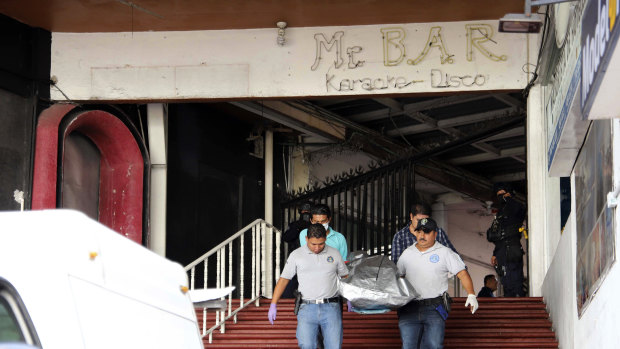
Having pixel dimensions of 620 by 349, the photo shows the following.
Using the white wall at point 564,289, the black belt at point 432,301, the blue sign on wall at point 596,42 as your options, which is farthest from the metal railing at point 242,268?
the blue sign on wall at point 596,42

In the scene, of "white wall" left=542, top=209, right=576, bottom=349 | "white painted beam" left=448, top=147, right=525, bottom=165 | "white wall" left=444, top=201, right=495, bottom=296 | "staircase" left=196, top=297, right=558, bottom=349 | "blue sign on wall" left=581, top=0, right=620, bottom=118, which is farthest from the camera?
"white wall" left=444, top=201, right=495, bottom=296

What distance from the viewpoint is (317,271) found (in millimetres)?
9328

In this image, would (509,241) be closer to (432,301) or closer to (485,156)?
(432,301)

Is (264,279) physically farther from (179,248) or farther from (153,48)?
(153,48)

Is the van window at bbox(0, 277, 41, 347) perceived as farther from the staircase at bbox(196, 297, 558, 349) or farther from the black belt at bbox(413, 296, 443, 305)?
the staircase at bbox(196, 297, 558, 349)

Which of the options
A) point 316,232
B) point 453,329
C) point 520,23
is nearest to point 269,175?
point 453,329

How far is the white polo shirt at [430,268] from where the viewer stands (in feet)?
30.0

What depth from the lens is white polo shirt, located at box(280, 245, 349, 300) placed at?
925 centimetres

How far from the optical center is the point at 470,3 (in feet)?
37.4

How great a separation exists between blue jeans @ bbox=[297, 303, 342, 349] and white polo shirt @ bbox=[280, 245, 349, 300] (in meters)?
0.11

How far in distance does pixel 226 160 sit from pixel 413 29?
14.8 ft

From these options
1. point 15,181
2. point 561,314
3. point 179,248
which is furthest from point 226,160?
point 561,314

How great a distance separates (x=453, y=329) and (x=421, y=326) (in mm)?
1454

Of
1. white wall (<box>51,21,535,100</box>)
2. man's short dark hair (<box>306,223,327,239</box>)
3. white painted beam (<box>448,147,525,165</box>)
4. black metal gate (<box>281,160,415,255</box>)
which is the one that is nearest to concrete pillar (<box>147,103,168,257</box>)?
white wall (<box>51,21,535,100</box>)
